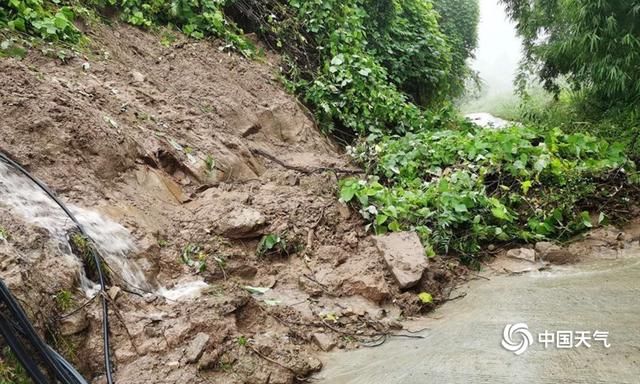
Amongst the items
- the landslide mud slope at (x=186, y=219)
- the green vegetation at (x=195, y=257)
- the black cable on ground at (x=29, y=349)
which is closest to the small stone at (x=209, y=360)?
the landslide mud slope at (x=186, y=219)

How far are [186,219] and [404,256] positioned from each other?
1.73 metres

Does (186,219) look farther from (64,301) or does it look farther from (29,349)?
(29,349)

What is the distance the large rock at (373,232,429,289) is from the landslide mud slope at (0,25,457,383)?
0.31 ft

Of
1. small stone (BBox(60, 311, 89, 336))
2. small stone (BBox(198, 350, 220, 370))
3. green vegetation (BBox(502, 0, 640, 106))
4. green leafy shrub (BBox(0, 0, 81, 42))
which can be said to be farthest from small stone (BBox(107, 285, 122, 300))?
green vegetation (BBox(502, 0, 640, 106))

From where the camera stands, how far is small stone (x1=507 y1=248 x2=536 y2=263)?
12.9 ft

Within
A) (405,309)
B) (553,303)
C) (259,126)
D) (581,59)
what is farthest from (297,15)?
(553,303)

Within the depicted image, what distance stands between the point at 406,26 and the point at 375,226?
603 cm

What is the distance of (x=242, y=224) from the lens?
13.0ft

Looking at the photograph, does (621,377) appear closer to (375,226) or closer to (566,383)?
(566,383)

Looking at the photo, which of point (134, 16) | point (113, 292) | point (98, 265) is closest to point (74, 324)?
point (113, 292)

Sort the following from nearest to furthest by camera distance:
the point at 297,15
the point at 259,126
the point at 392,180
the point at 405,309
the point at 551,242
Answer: the point at 405,309 → the point at 551,242 → the point at 392,180 → the point at 259,126 → the point at 297,15

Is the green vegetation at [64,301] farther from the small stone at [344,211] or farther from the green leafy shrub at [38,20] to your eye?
the green leafy shrub at [38,20]

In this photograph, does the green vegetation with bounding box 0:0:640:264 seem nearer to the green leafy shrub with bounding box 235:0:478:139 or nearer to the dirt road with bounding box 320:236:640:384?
the green leafy shrub with bounding box 235:0:478:139

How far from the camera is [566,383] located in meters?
1.99
